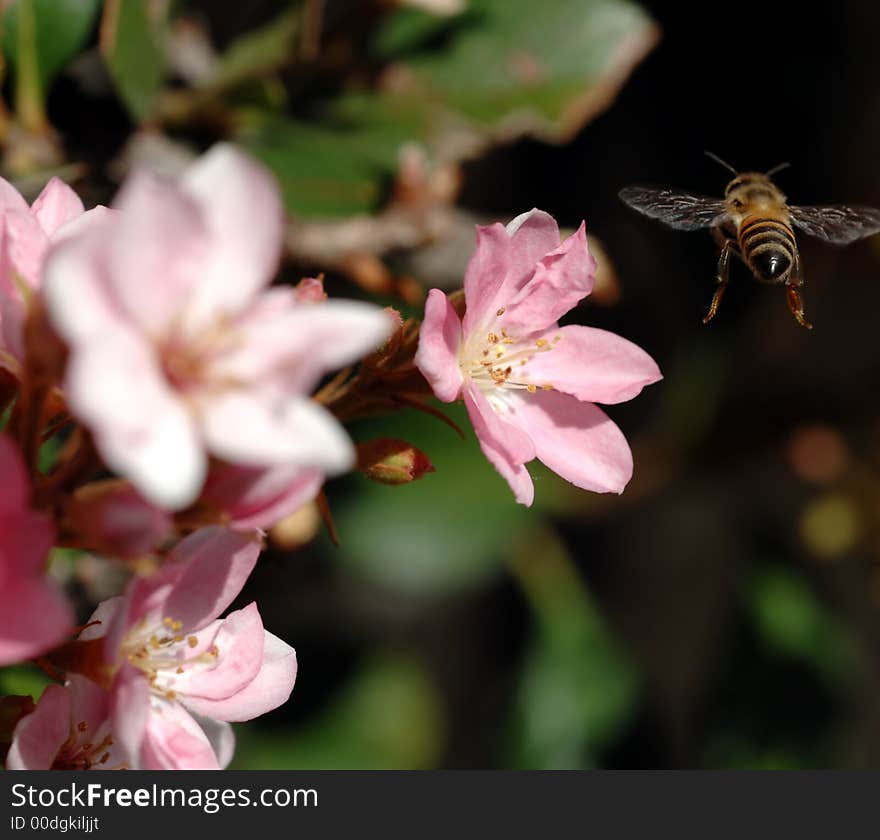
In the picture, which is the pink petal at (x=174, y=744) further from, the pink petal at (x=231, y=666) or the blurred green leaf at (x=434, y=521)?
the blurred green leaf at (x=434, y=521)

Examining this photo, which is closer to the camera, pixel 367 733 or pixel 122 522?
pixel 122 522

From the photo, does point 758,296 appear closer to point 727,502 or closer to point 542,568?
point 727,502

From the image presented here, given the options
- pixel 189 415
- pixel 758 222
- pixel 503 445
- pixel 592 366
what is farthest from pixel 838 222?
pixel 189 415

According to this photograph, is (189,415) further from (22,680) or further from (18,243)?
(22,680)

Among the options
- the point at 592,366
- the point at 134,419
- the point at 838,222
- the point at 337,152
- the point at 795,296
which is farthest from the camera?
the point at 337,152

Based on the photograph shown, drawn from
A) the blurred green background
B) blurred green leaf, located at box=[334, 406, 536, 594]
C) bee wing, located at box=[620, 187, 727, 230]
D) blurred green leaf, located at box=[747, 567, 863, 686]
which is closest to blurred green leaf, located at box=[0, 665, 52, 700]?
the blurred green background

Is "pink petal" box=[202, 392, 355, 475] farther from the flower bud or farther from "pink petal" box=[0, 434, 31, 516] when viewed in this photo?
the flower bud

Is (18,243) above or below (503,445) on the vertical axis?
above
